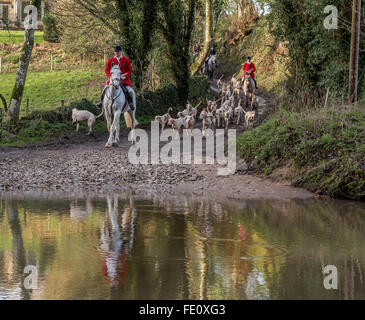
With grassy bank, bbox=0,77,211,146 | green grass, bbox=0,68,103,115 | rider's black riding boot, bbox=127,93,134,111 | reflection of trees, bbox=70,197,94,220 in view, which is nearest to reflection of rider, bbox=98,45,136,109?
rider's black riding boot, bbox=127,93,134,111

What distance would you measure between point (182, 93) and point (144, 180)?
630 inches

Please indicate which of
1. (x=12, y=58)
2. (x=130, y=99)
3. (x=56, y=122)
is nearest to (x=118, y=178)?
(x=130, y=99)

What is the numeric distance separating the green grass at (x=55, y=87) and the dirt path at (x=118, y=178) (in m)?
14.0

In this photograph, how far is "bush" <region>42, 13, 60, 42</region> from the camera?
5341 centimetres

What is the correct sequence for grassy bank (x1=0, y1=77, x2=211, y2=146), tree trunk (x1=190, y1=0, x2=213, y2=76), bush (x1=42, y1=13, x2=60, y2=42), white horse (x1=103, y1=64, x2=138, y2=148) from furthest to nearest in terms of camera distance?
bush (x1=42, y1=13, x2=60, y2=42)
tree trunk (x1=190, y1=0, x2=213, y2=76)
grassy bank (x1=0, y1=77, x2=211, y2=146)
white horse (x1=103, y1=64, x2=138, y2=148)

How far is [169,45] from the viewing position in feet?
97.1

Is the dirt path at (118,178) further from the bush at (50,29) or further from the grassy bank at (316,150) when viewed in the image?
the bush at (50,29)

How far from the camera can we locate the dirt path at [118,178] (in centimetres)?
1389

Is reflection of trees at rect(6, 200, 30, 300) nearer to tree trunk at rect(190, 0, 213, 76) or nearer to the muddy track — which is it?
the muddy track

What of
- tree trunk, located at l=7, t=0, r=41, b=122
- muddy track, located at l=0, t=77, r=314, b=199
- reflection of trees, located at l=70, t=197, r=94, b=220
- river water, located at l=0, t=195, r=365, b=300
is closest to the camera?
river water, located at l=0, t=195, r=365, b=300

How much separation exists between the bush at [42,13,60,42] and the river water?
42.7 m

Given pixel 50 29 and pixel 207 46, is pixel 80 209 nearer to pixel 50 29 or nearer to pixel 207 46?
pixel 207 46

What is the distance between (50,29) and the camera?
179 ft

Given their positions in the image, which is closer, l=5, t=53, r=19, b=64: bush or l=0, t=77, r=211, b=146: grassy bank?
l=0, t=77, r=211, b=146: grassy bank
